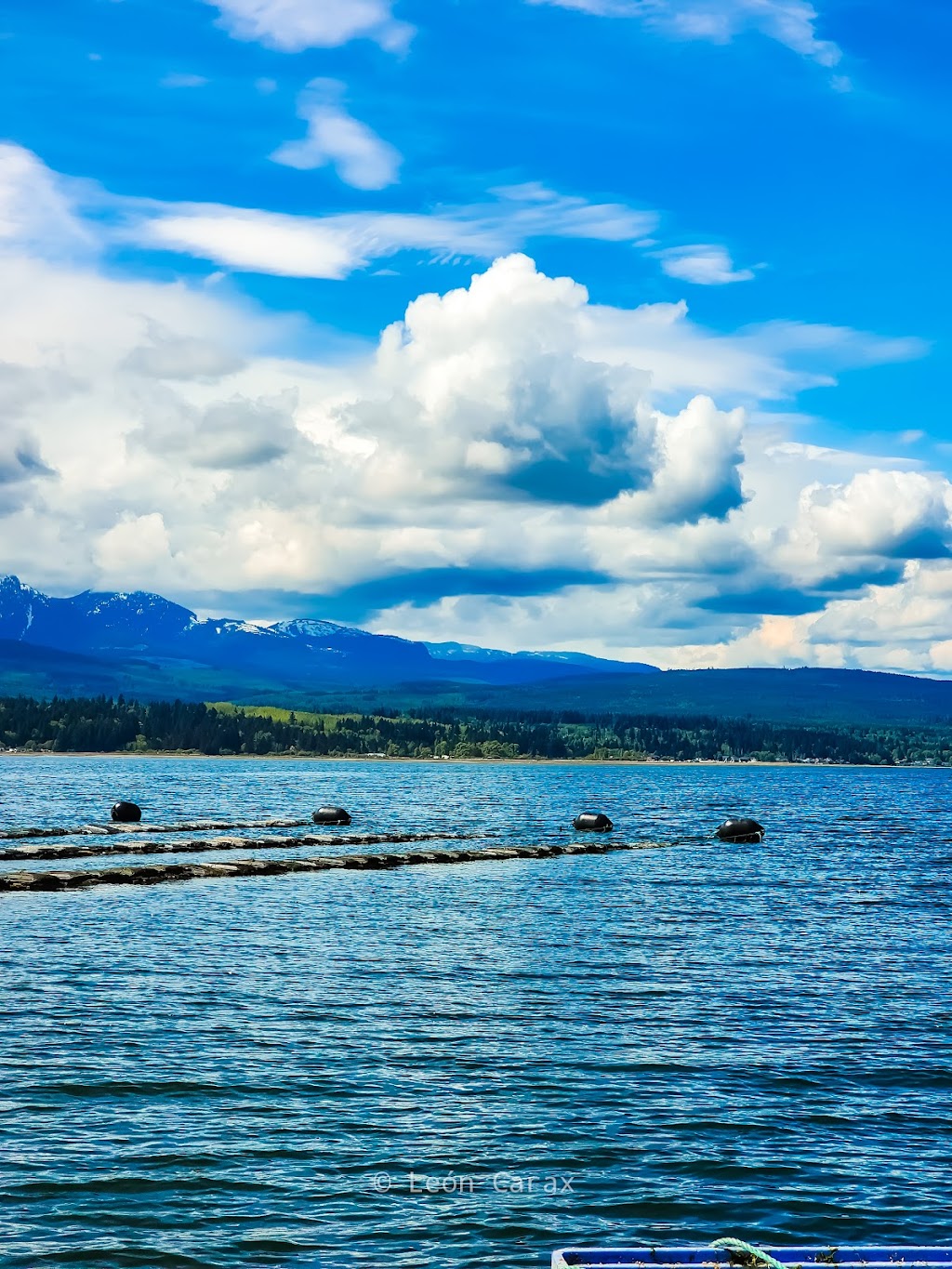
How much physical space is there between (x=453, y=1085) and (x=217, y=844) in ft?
249

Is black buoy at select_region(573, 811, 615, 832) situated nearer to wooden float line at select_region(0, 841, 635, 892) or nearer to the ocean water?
wooden float line at select_region(0, 841, 635, 892)

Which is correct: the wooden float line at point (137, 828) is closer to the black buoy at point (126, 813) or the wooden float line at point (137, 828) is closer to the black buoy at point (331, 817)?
the black buoy at point (331, 817)

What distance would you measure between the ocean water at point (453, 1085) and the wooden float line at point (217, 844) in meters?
25.0

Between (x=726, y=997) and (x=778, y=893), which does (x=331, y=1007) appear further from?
(x=778, y=893)

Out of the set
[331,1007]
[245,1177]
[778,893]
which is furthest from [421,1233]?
[778,893]

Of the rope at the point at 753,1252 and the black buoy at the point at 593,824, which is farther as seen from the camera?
the black buoy at the point at 593,824

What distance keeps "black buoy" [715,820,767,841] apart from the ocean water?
6971 centimetres

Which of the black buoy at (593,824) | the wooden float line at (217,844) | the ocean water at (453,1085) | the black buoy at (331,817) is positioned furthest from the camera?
the black buoy at (593,824)

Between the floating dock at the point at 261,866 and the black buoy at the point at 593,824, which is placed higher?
the floating dock at the point at 261,866

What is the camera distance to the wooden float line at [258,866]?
70625 millimetres

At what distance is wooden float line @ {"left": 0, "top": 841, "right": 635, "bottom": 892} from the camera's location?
70.6 m

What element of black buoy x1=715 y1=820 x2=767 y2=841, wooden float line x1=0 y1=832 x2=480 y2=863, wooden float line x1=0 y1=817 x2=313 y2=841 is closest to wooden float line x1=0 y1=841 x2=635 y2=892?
wooden float line x1=0 y1=832 x2=480 y2=863

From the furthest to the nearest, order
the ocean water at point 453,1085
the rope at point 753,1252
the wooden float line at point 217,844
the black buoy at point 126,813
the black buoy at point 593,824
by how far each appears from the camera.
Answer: the black buoy at point 593,824
the black buoy at point 126,813
the wooden float line at point 217,844
the ocean water at point 453,1085
the rope at point 753,1252

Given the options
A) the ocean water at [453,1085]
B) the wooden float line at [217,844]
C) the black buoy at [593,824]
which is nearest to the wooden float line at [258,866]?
the ocean water at [453,1085]
